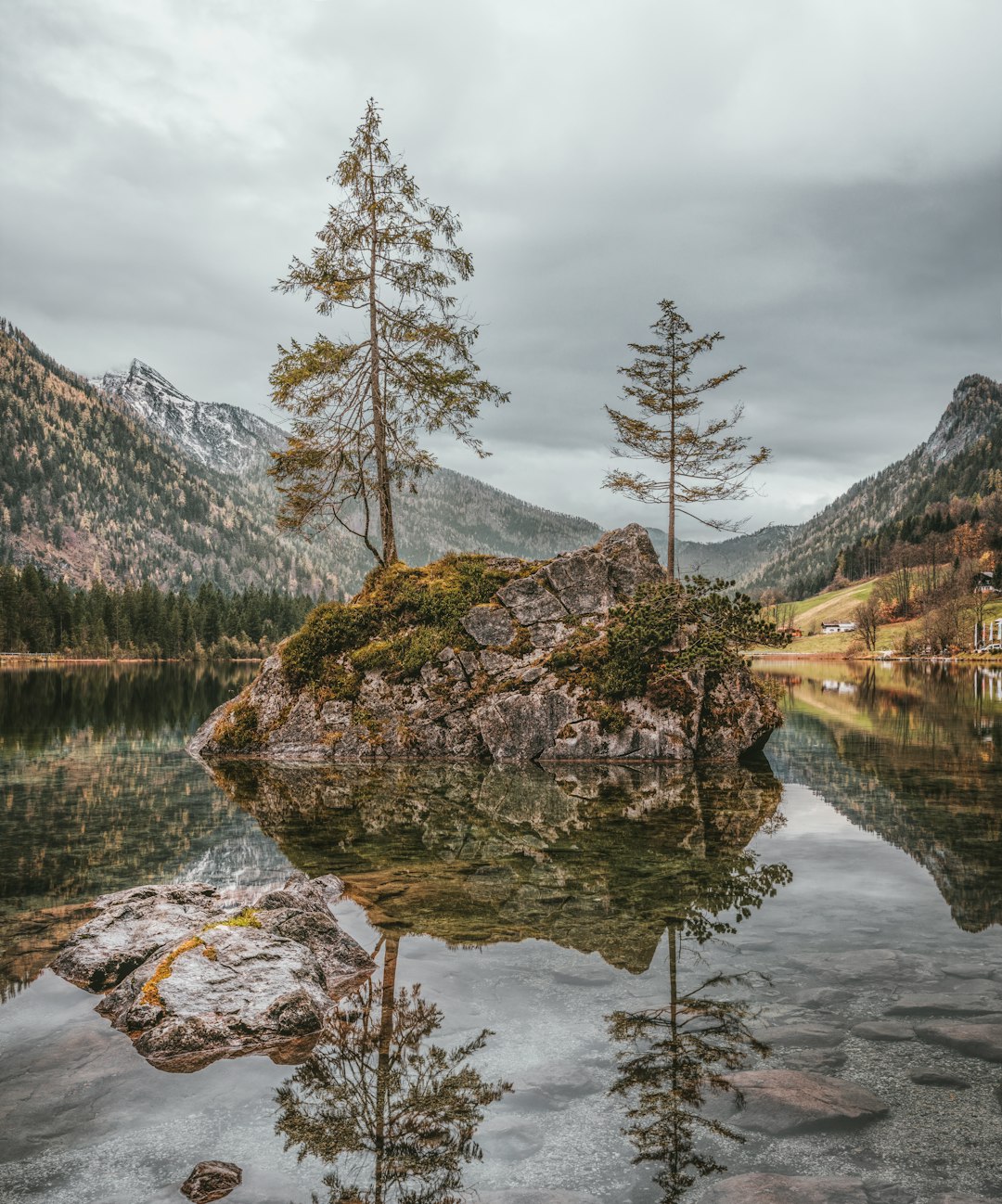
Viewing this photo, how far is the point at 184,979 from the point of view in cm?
729

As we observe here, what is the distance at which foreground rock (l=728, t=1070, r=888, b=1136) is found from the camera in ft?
17.6

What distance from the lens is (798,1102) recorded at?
18.3 ft

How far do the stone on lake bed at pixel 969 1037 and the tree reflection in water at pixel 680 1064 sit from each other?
1.44 metres

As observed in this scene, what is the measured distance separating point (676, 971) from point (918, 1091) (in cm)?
255

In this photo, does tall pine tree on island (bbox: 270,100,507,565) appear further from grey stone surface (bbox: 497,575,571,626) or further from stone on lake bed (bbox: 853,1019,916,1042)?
stone on lake bed (bbox: 853,1019,916,1042)

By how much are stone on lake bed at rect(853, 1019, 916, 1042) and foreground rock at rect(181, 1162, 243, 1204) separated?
4.93 m

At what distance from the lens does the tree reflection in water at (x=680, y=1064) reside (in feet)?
16.5

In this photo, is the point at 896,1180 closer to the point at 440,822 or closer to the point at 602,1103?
the point at 602,1103

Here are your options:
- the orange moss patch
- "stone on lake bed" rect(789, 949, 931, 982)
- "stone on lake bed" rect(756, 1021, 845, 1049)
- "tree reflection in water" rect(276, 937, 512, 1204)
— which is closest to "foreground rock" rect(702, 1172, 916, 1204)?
"tree reflection in water" rect(276, 937, 512, 1204)

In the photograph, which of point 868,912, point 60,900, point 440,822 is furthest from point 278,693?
point 868,912

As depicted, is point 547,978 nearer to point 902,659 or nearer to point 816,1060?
point 816,1060

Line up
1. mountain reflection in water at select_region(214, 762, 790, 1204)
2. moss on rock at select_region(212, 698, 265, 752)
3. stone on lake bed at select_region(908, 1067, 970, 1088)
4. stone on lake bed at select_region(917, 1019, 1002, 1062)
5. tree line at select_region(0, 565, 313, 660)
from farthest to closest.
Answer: tree line at select_region(0, 565, 313, 660)
moss on rock at select_region(212, 698, 265, 752)
stone on lake bed at select_region(917, 1019, 1002, 1062)
stone on lake bed at select_region(908, 1067, 970, 1088)
mountain reflection in water at select_region(214, 762, 790, 1204)

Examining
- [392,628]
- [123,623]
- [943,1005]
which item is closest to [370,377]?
[392,628]

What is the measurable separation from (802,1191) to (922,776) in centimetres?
1777
